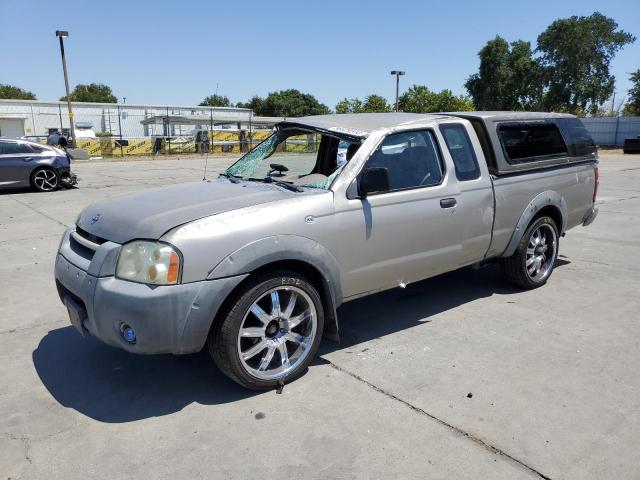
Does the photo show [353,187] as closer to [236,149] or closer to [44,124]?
[236,149]

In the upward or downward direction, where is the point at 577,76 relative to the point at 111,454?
upward

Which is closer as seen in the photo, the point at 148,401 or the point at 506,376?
the point at 148,401

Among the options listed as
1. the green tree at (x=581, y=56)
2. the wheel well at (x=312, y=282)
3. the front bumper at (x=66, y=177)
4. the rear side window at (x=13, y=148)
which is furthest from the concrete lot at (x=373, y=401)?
the green tree at (x=581, y=56)

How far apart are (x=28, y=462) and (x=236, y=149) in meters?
35.5

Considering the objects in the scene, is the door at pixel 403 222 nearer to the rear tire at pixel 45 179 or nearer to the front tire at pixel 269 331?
the front tire at pixel 269 331

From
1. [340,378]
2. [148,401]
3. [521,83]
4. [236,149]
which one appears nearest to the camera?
[148,401]

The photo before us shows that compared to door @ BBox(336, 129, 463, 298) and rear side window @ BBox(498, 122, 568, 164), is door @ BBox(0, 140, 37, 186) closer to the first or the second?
door @ BBox(336, 129, 463, 298)

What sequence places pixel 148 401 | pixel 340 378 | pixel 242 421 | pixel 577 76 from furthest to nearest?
pixel 577 76
pixel 340 378
pixel 148 401
pixel 242 421

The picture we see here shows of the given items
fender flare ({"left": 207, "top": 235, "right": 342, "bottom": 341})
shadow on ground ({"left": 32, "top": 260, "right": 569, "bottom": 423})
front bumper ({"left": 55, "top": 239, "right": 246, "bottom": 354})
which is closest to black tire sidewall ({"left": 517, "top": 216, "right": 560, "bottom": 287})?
shadow on ground ({"left": 32, "top": 260, "right": 569, "bottom": 423})

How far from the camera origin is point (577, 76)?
150 ft

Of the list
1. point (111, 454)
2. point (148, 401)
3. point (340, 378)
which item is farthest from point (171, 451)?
point (340, 378)

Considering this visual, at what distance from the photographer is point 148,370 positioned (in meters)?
3.76

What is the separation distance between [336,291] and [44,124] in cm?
4986

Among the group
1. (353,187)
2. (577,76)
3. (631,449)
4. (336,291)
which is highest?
(577,76)
